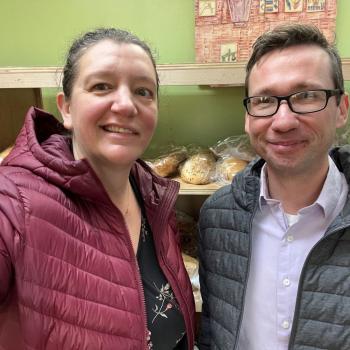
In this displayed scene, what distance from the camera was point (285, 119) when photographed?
850mm

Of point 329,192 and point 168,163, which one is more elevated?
point 329,192

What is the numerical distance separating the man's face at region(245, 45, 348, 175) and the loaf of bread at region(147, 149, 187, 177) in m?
0.71

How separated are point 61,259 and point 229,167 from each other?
92 cm

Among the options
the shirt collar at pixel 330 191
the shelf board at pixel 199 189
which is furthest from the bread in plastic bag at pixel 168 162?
the shirt collar at pixel 330 191

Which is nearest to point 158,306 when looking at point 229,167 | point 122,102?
point 122,102

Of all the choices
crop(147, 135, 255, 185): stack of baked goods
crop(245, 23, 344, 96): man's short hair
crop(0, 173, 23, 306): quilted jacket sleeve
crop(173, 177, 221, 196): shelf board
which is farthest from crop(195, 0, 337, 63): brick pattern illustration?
crop(0, 173, 23, 306): quilted jacket sleeve

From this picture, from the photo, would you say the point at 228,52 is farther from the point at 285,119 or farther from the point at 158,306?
the point at 158,306

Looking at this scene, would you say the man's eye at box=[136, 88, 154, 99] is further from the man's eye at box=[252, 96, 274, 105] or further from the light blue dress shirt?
the light blue dress shirt

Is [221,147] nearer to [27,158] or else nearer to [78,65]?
[78,65]

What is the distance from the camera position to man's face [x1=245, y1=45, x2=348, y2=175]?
33.6 inches

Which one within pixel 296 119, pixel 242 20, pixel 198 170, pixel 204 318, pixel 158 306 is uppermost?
pixel 242 20

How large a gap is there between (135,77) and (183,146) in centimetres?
94

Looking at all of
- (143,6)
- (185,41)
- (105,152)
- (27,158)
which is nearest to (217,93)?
(185,41)

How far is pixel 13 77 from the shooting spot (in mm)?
1308
